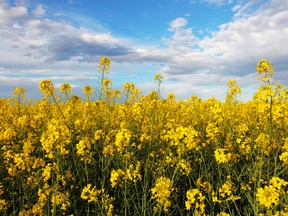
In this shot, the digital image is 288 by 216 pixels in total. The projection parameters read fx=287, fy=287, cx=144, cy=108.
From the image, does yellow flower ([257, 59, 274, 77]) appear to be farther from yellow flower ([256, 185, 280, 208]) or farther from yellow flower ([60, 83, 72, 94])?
yellow flower ([60, 83, 72, 94])

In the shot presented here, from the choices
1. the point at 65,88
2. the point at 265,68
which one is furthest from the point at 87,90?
the point at 265,68

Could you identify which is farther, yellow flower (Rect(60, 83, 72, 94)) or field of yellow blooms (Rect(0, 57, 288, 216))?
yellow flower (Rect(60, 83, 72, 94))

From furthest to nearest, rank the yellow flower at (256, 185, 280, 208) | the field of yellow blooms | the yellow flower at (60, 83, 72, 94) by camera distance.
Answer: the yellow flower at (60, 83, 72, 94), the field of yellow blooms, the yellow flower at (256, 185, 280, 208)

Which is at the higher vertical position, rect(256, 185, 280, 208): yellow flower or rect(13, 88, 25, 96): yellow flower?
rect(13, 88, 25, 96): yellow flower

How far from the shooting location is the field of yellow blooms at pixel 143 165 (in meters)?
3.07

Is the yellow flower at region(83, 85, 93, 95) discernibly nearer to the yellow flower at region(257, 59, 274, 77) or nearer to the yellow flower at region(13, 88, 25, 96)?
the yellow flower at region(13, 88, 25, 96)

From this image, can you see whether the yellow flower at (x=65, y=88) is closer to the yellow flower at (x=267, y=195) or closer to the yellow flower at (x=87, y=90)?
the yellow flower at (x=87, y=90)

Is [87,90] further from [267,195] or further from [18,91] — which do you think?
[267,195]

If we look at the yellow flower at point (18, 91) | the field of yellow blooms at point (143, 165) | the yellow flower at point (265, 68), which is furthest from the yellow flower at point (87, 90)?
the yellow flower at point (265, 68)

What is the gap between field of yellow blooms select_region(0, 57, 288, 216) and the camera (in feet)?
10.1

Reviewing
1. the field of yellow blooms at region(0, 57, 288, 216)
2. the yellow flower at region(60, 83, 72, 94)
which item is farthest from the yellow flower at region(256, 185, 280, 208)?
the yellow flower at region(60, 83, 72, 94)

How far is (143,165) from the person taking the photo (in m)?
4.30

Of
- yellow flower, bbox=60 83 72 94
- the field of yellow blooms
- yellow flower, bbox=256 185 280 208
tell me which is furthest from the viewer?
yellow flower, bbox=60 83 72 94

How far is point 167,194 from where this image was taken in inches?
114
